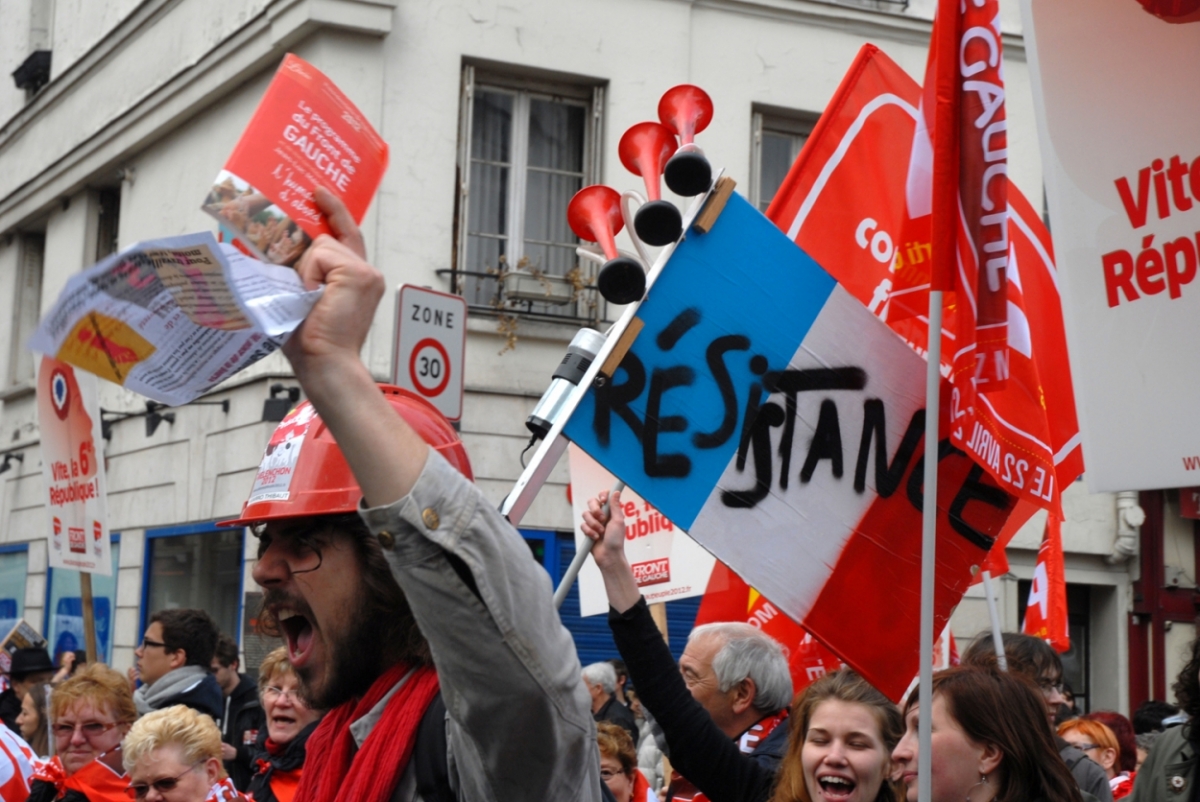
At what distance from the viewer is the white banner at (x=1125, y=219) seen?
3.37 meters

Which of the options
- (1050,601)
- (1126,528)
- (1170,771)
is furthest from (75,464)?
(1126,528)

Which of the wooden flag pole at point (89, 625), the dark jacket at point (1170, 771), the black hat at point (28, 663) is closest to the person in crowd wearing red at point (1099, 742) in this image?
the dark jacket at point (1170, 771)

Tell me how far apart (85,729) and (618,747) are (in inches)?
74.7

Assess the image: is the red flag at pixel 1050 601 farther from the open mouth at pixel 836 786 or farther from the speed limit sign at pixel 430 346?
the open mouth at pixel 836 786

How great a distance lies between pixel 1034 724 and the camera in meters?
3.52

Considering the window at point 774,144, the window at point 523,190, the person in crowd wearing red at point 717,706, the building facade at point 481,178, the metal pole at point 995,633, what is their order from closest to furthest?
the person in crowd wearing red at point 717,706 → the metal pole at point 995,633 → the building facade at point 481,178 → the window at point 523,190 → the window at point 774,144

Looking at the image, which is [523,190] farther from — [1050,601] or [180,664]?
[1050,601]

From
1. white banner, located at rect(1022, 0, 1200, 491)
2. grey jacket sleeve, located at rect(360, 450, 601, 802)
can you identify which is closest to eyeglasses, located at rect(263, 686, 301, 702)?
white banner, located at rect(1022, 0, 1200, 491)

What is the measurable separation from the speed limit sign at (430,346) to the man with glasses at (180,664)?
1664 millimetres

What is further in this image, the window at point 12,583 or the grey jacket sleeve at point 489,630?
the window at point 12,583

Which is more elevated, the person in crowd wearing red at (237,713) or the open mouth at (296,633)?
the open mouth at (296,633)

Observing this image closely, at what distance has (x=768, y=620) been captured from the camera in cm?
651

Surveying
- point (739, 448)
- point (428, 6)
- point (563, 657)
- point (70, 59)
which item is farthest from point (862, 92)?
point (70, 59)

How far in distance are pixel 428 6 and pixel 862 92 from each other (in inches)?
311
